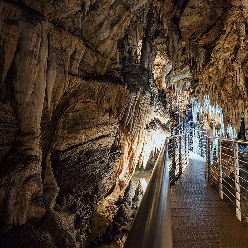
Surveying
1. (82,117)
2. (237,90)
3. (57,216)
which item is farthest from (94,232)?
(237,90)

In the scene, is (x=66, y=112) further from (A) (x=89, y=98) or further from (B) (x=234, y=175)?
(B) (x=234, y=175)

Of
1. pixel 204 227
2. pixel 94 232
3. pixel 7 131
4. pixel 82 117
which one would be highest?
pixel 82 117

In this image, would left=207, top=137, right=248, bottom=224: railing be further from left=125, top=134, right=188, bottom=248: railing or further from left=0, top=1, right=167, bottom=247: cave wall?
left=0, top=1, right=167, bottom=247: cave wall

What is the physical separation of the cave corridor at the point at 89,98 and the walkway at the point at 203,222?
2.25 metres

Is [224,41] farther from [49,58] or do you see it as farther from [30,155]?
[30,155]

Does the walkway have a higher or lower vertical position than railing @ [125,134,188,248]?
lower

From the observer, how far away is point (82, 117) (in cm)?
541

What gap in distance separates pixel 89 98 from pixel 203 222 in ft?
13.4

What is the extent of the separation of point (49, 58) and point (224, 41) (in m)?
5.86

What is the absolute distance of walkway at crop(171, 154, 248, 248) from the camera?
66.6 inches

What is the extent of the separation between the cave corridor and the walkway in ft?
7.38

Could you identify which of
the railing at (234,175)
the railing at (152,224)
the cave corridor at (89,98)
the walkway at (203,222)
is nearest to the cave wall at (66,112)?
the cave corridor at (89,98)

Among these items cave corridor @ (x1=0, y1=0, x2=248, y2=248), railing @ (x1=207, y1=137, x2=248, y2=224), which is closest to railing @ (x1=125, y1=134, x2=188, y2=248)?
railing @ (x1=207, y1=137, x2=248, y2=224)

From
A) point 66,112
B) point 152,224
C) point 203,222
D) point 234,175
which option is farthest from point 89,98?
point 152,224
